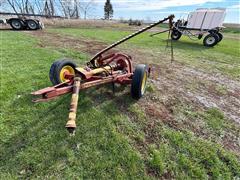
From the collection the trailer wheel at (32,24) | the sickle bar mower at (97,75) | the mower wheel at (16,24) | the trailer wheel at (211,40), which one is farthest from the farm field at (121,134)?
the mower wheel at (16,24)

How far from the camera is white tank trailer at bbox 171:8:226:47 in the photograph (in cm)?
1135

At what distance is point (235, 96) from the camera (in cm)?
435

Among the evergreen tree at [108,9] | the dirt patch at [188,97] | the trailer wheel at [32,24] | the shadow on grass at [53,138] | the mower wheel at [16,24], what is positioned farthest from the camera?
the evergreen tree at [108,9]

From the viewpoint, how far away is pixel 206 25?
38.6 feet

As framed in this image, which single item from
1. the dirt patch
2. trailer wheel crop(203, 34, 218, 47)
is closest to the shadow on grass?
the dirt patch

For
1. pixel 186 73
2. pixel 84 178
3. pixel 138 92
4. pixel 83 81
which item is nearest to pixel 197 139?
pixel 138 92

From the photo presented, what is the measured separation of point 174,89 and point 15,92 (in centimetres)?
351

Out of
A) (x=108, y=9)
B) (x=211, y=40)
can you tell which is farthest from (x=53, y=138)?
(x=108, y=9)

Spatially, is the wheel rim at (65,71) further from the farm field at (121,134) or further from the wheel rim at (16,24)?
the wheel rim at (16,24)

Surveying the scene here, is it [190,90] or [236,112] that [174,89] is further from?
[236,112]

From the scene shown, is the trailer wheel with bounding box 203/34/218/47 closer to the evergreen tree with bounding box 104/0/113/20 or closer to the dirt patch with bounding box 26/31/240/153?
the dirt patch with bounding box 26/31/240/153

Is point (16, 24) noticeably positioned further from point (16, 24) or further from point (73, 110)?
point (73, 110)

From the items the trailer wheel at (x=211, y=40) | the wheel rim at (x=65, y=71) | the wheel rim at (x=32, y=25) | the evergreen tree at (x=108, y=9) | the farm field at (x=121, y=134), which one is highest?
the wheel rim at (x=65, y=71)

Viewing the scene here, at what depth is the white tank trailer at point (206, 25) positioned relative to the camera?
11.4 m
